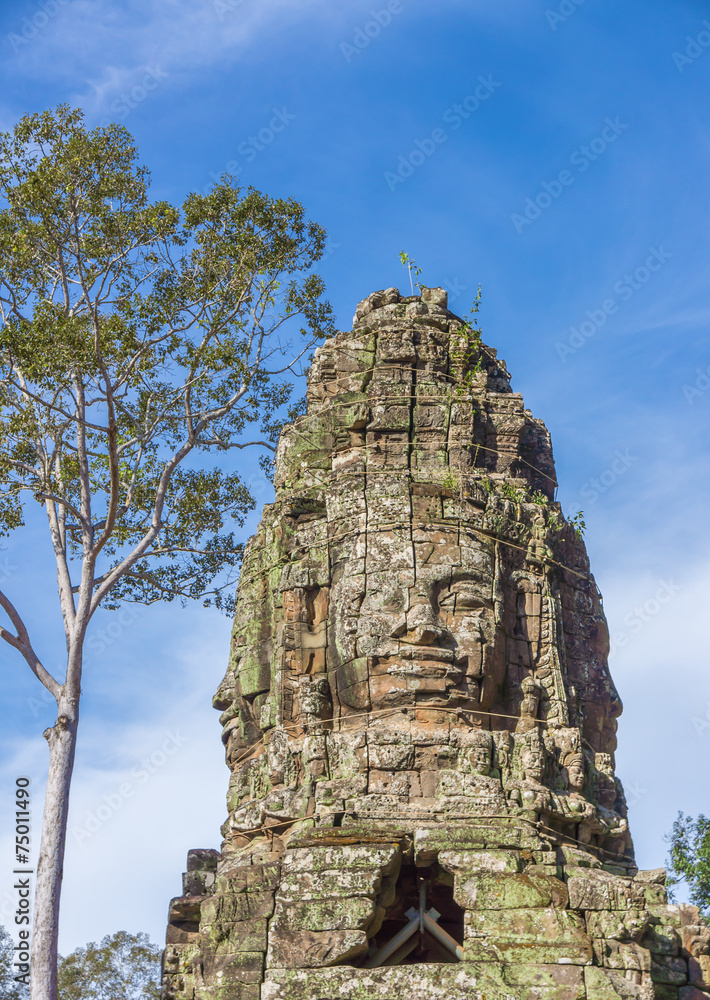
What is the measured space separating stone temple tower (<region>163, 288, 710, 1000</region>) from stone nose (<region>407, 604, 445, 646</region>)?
32 millimetres

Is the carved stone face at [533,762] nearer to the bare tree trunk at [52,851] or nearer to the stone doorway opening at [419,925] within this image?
the stone doorway opening at [419,925]

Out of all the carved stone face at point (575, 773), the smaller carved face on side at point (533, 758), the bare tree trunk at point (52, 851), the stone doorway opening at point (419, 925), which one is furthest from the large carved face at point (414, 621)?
the bare tree trunk at point (52, 851)

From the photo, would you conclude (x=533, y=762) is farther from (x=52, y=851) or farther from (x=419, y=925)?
(x=52, y=851)

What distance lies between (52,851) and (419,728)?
5140mm

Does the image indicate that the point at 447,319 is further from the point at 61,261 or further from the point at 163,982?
the point at 163,982

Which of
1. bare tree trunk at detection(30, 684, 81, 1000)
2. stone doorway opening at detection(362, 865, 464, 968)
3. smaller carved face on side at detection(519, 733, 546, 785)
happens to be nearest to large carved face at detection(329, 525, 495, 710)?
smaller carved face on side at detection(519, 733, 546, 785)

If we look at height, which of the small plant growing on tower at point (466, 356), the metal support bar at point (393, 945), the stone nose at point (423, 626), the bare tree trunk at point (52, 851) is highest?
the small plant growing on tower at point (466, 356)

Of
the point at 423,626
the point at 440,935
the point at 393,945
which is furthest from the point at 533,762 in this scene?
the point at 393,945

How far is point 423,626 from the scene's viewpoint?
647 inches

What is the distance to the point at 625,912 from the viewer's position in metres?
14.1

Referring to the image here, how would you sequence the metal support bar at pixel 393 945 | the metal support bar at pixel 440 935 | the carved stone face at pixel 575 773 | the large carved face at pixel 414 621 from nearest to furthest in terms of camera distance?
the metal support bar at pixel 393 945 → the metal support bar at pixel 440 935 → the large carved face at pixel 414 621 → the carved stone face at pixel 575 773

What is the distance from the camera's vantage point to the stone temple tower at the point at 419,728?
46.4 ft

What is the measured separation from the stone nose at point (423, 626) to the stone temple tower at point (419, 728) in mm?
32

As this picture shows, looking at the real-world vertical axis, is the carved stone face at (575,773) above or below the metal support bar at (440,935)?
above
